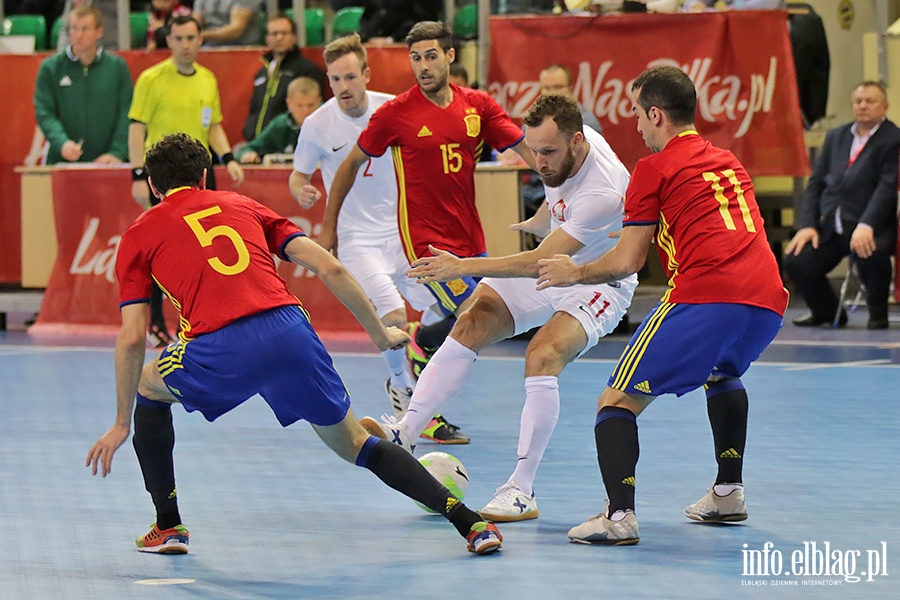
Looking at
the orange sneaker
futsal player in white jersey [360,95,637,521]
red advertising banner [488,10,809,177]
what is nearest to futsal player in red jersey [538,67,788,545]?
futsal player in white jersey [360,95,637,521]

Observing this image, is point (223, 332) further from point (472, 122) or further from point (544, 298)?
point (472, 122)

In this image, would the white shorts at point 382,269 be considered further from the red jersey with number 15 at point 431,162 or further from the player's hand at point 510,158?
the player's hand at point 510,158

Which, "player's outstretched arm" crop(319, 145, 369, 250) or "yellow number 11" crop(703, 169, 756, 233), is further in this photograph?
"player's outstretched arm" crop(319, 145, 369, 250)

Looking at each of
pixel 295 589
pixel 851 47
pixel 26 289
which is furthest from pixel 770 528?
pixel 851 47

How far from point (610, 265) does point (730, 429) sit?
971 millimetres

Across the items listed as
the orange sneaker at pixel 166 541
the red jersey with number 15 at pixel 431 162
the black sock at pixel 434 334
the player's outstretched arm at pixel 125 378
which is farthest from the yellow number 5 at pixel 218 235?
the black sock at pixel 434 334

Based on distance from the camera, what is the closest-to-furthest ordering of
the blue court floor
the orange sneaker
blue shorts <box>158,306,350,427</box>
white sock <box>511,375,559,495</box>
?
1. the blue court floor
2. blue shorts <box>158,306,350,427</box>
3. the orange sneaker
4. white sock <box>511,375,559,495</box>

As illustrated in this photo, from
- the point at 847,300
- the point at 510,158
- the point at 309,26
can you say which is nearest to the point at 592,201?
the point at 510,158

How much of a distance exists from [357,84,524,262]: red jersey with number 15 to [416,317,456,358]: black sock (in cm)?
57

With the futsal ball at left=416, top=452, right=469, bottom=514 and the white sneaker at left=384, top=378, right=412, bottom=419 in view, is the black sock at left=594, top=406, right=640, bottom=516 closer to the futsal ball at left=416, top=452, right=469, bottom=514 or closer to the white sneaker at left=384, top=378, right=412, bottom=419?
the futsal ball at left=416, top=452, right=469, bottom=514

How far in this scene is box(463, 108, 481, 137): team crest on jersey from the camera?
802 cm

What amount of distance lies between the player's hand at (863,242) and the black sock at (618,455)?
698 cm

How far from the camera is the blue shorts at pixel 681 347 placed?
5.49 meters

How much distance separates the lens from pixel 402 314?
8664mm
